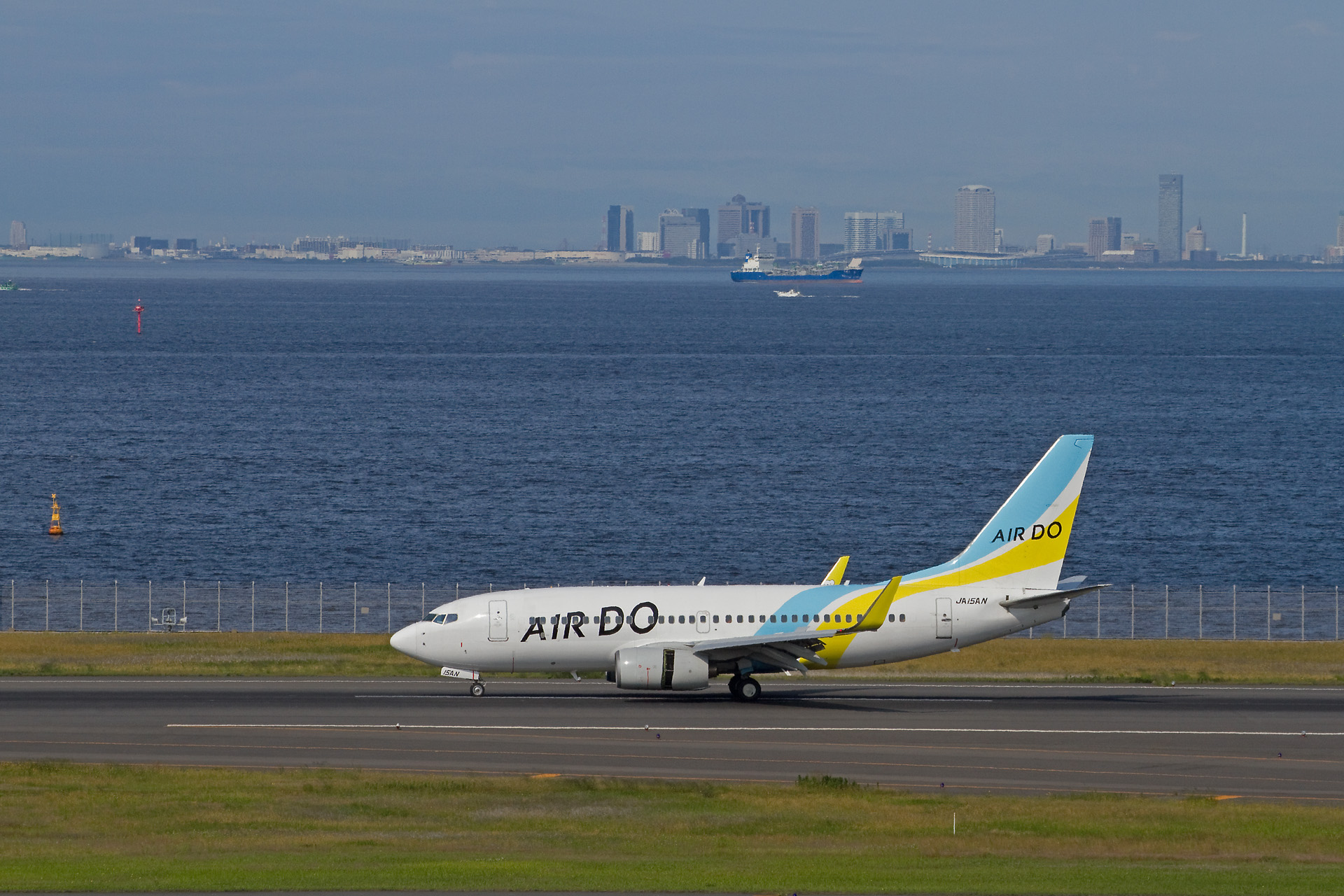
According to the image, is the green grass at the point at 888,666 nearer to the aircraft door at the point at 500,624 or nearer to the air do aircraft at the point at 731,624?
the air do aircraft at the point at 731,624

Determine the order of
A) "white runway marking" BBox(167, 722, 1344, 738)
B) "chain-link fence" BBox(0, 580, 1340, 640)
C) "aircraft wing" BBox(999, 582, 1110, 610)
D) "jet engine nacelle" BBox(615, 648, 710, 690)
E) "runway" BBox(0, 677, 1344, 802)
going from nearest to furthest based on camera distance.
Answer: "runway" BBox(0, 677, 1344, 802) → "white runway marking" BBox(167, 722, 1344, 738) → "jet engine nacelle" BBox(615, 648, 710, 690) → "aircraft wing" BBox(999, 582, 1110, 610) → "chain-link fence" BBox(0, 580, 1340, 640)

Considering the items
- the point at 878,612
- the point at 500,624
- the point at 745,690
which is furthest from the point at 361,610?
the point at 878,612

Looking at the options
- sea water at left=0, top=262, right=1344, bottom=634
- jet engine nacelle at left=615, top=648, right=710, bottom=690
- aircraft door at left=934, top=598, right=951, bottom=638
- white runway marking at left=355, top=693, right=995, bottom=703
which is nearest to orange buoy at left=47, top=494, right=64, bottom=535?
sea water at left=0, top=262, right=1344, bottom=634

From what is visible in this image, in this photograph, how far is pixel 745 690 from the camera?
54875mm

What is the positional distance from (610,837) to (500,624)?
66.9ft

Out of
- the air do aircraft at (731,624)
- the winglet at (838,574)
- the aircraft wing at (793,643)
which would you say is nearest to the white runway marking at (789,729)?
the aircraft wing at (793,643)

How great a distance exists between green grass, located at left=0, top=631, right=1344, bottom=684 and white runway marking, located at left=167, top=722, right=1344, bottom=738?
1145 centimetres

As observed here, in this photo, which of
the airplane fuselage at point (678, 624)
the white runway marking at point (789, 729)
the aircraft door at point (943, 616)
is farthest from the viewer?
the aircraft door at point (943, 616)

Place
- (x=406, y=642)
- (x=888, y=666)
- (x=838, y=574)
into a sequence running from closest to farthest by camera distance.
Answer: (x=406, y=642) → (x=838, y=574) → (x=888, y=666)

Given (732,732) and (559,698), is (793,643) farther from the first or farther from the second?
(559,698)

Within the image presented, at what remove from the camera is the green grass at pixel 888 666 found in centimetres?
6197

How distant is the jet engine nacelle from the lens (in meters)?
53.5

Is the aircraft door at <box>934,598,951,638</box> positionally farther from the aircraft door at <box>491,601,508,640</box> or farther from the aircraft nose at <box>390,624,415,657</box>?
the aircraft nose at <box>390,624,415,657</box>

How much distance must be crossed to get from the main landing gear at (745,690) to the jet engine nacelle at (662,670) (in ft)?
5.19
